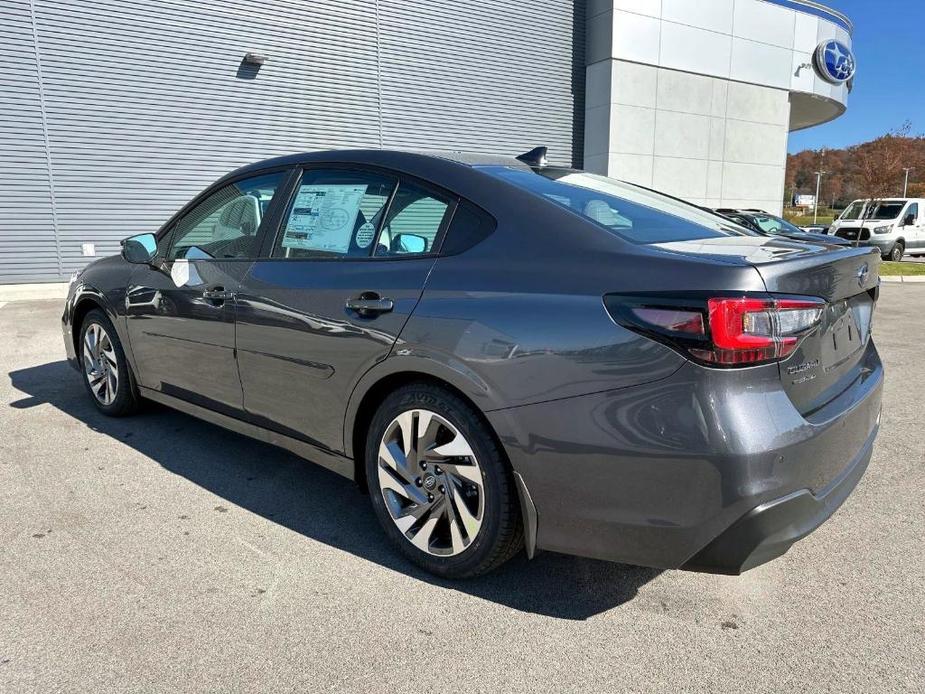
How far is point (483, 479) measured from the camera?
2430 mm

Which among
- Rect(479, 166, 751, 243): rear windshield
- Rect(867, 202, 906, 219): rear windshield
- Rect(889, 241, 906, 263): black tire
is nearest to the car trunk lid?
Rect(479, 166, 751, 243): rear windshield

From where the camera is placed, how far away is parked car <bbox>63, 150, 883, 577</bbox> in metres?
2.02

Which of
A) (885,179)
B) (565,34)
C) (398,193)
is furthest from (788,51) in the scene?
(398,193)

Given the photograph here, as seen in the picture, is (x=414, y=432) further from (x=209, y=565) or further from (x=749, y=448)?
(x=749, y=448)

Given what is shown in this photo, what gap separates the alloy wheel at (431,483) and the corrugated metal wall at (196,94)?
40.0ft

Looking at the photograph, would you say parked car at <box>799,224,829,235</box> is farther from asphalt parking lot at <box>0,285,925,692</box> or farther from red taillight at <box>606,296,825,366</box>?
red taillight at <box>606,296,825,366</box>

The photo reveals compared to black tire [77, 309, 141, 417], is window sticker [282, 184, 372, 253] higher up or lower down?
higher up

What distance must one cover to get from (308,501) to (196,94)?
1201 cm

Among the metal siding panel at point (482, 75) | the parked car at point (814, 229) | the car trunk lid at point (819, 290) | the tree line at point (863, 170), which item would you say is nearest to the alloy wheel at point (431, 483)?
the car trunk lid at point (819, 290)

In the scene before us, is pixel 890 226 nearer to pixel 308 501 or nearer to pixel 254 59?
pixel 254 59

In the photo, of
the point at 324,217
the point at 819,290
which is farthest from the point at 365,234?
the point at 819,290

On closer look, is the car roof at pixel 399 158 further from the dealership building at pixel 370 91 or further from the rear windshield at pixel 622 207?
the dealership building at pixel 370 91

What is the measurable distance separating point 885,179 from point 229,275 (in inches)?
1569

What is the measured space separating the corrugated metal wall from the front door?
10023mm
